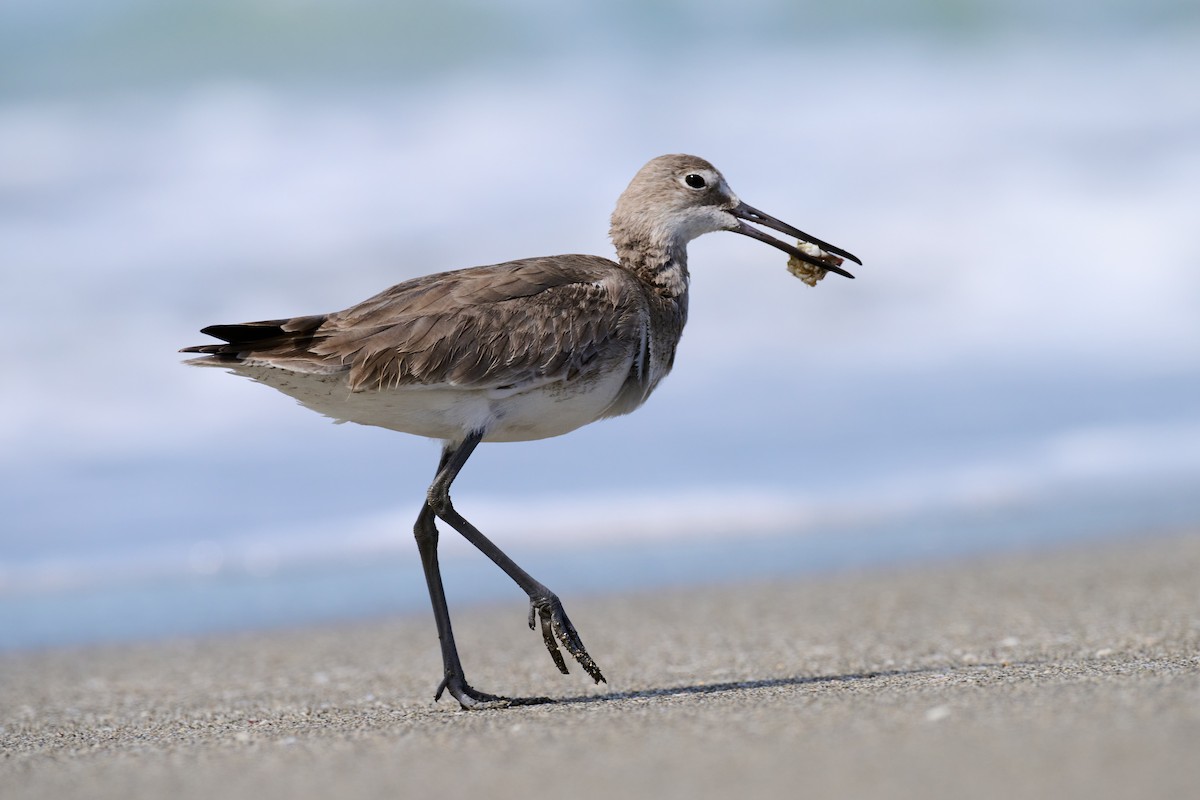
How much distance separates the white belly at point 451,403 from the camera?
677 centimetres

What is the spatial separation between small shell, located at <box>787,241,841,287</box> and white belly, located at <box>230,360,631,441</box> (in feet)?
5.73

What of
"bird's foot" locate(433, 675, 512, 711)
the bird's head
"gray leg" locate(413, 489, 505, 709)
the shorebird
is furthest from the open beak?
"bird's foot" locate(433, 675, 512, 711)

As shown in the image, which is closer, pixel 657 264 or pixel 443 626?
pixel 443 626

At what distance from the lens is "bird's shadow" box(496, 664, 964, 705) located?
682cm

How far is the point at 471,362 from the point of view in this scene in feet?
22.0

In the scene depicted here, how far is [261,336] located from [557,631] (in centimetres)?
205

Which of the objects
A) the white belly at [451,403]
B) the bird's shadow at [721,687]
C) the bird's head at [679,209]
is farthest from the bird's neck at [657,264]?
the bird's shadow at [721,687]

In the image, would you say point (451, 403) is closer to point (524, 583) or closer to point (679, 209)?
point (524, 583)

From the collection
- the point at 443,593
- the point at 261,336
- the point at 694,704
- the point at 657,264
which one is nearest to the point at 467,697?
the point at 443,593

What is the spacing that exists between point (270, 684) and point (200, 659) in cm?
206

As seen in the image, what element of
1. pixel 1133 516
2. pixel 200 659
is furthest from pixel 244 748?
pixel 1133 516

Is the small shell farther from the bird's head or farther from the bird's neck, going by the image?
the bird's neck

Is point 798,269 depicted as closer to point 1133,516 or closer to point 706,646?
point 706,646

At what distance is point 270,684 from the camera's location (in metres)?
8.76
